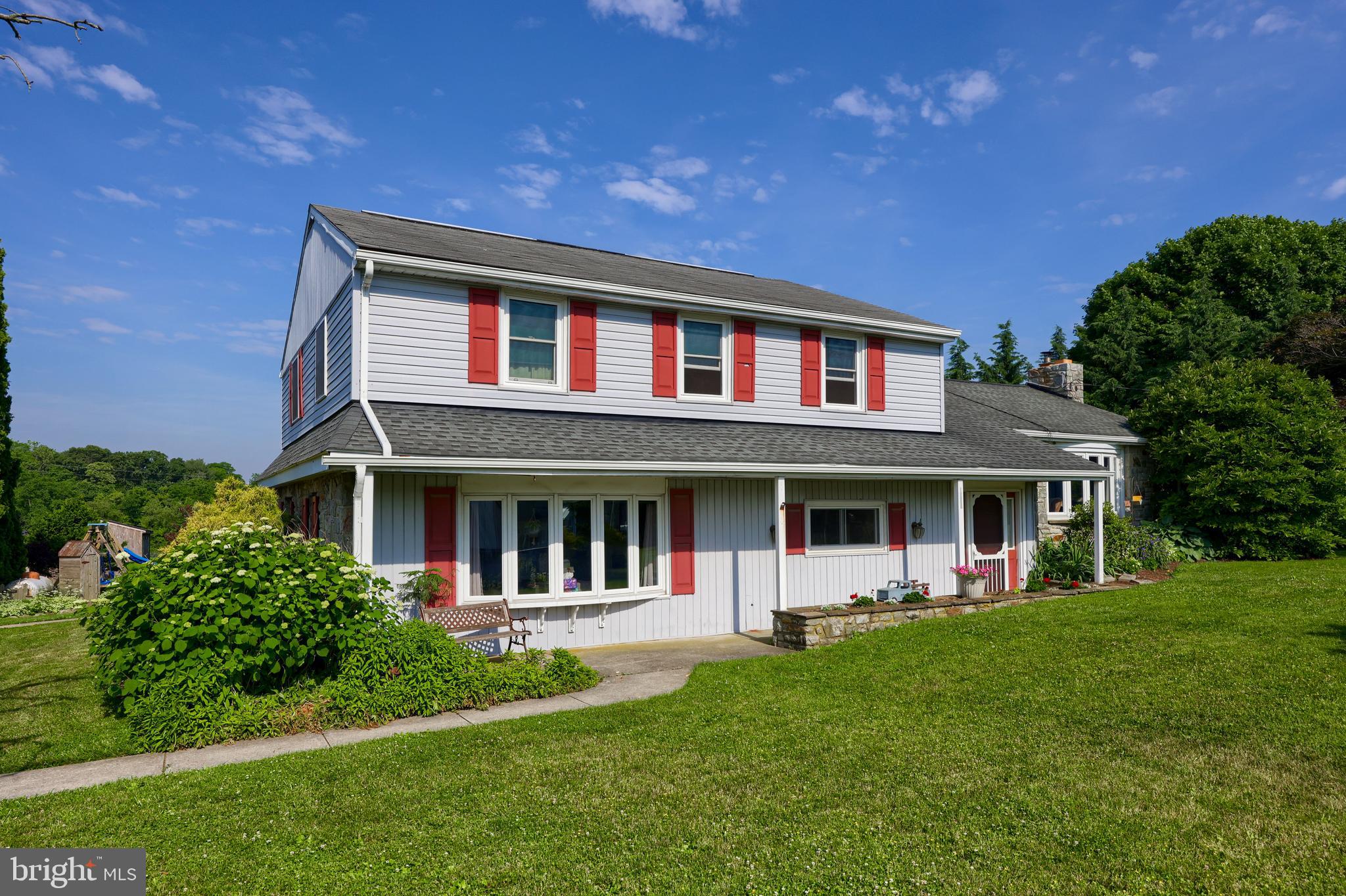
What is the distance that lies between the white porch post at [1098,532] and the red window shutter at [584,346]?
10038 millimetres

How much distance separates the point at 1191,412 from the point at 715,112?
1481cm

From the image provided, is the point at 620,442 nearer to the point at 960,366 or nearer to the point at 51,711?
the point at 51,711

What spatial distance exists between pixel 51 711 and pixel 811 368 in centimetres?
1159

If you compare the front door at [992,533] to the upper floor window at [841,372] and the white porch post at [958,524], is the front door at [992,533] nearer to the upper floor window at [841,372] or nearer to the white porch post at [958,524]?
the white porch post at [958,524]

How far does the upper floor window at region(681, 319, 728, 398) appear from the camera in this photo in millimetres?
12750

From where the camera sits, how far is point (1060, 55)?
13008 millimetres

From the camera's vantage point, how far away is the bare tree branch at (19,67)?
10.7 ft

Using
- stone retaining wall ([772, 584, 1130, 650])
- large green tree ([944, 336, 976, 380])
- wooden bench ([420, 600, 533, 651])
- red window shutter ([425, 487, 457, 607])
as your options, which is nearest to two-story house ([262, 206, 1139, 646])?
red window shutter ([425, 487, 457, 607])

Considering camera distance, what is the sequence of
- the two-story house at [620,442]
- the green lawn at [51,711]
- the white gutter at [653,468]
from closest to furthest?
the green lawn at [51,711]
the white gutter at [653,468]
the two-story house at [620,442]

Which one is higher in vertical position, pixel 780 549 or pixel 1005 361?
pixel 1005 361

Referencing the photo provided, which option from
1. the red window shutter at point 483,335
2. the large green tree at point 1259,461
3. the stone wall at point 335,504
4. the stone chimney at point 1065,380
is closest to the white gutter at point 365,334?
the stone wall at point 335,504

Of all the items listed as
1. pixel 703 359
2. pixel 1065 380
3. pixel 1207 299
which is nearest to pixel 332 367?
pixel 703 359

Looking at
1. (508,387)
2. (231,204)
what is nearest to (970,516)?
(508,387)

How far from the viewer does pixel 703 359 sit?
12.9m
